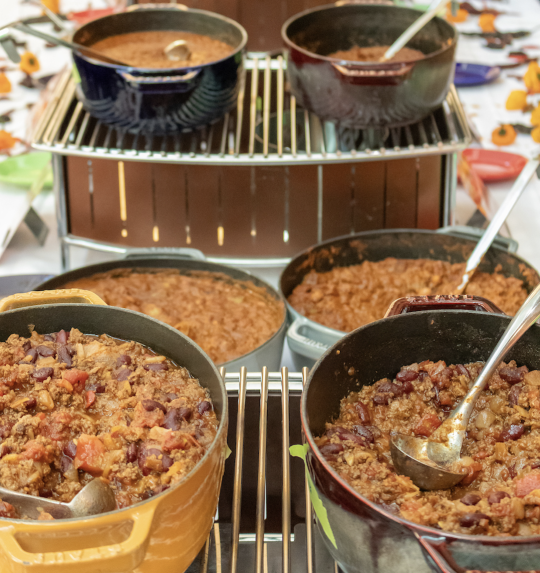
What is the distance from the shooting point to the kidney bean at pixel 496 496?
31.5 inches

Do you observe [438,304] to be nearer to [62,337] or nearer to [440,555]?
[440,555]

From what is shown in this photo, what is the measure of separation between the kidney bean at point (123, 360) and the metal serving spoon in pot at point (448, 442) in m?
0.39

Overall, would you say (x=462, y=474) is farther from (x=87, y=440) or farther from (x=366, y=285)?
(x=366, y=285)

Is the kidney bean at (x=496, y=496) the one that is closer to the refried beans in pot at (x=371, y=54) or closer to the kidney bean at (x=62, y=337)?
the kidney bean at (x=62, y=337)

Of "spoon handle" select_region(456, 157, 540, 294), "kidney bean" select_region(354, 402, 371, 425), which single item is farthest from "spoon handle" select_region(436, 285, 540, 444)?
"spoon handle" select_region(456, 157, 540, 294)

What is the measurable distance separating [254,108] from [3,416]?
1369 millimetres

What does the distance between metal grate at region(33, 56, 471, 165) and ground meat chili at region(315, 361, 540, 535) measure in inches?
35.3

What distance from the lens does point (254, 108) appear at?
2033mm

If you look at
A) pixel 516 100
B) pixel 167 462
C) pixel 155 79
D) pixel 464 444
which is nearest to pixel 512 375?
pixel 464 444

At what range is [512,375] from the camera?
102 centimetres

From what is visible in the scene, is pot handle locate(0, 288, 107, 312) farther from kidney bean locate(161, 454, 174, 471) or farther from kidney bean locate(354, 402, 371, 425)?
kidney bean locate(354, 402, 371, 425)

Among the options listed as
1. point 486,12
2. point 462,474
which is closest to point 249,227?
point 462,474

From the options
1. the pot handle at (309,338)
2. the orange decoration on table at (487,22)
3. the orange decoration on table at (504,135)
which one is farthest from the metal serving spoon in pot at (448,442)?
the orange decoration on table at (487,22)

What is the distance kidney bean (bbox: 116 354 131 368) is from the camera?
968 millimetres
